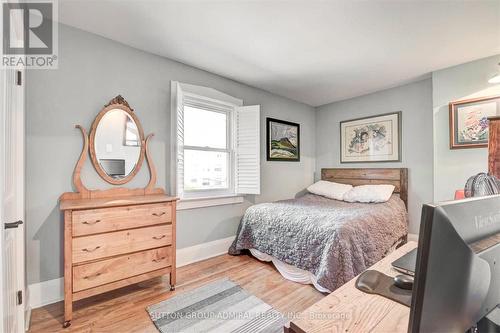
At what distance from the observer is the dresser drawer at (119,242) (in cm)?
168

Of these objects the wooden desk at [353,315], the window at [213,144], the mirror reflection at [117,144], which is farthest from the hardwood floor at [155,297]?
the wooden desk at [353,315]

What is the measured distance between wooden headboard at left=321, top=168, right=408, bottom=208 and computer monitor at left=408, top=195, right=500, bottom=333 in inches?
131

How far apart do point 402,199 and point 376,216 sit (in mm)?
1276

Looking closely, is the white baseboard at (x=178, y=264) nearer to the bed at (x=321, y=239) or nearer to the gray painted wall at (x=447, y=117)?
the bed at (x=321, y=239)

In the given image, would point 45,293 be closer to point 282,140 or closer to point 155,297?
point 155,297

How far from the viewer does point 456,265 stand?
17.7 inches

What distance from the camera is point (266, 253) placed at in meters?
2.64

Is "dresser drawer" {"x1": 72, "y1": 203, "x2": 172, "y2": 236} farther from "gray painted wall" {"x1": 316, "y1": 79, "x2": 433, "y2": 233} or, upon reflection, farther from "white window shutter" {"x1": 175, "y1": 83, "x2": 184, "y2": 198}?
"gray painted wall" {"x1": 316, "y1": 79, "x2": 433, "y2": 233}

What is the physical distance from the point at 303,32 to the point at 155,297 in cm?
279

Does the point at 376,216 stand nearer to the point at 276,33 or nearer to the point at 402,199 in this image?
the point at 402,199

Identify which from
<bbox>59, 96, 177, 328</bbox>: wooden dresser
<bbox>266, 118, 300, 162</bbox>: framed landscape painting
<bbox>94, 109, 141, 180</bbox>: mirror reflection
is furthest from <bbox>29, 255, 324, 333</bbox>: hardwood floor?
<bbox>266, 118, 300, 162</bbox>: framed landscape painting

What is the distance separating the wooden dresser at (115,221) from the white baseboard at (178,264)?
1.57 ft

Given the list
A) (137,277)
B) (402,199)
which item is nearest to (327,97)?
(402,199)

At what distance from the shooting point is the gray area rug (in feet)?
5.40
